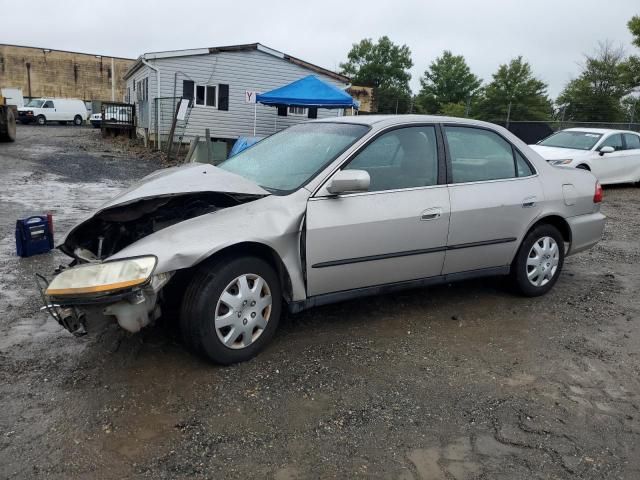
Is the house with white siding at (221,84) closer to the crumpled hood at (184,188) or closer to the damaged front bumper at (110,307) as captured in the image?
the crumpled hood at (184,188)

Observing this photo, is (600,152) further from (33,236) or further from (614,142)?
(33,236)

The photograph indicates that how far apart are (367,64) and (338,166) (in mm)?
71393

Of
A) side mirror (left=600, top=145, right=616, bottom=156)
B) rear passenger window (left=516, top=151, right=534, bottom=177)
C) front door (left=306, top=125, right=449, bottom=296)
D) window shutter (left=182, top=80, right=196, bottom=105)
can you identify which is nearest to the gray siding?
window shutter (left=182, top=80, right=196, bottom=105)

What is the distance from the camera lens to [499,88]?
159 feet

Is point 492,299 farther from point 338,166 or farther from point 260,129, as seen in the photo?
point 260,129

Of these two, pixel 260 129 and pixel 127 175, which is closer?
pixel 127 175

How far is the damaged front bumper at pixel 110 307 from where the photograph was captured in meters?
2.81

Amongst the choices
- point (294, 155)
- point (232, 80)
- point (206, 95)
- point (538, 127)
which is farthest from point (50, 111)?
point (294, 155)

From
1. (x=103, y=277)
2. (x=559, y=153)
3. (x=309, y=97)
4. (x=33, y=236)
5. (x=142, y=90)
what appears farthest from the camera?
(x=142, y=90)

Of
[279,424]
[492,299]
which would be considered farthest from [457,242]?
[279,424]

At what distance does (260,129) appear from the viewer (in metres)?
22.2

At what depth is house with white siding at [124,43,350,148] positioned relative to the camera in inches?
795

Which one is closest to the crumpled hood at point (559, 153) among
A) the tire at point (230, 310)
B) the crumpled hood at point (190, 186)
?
the crumpled hood at point (190, 186)

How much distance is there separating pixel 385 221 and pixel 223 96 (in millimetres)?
18971
